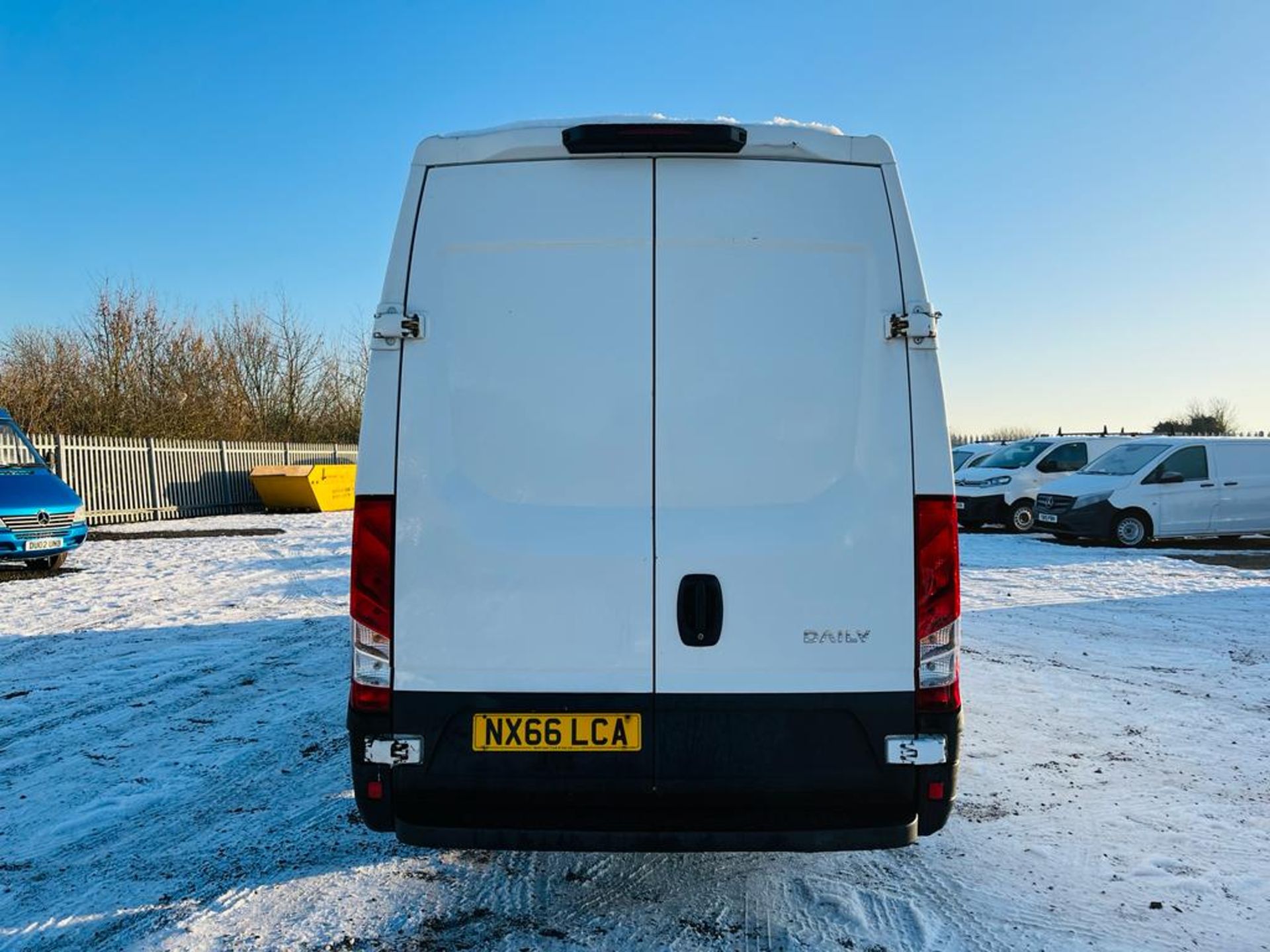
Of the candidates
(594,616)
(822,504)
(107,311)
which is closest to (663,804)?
(594,616)

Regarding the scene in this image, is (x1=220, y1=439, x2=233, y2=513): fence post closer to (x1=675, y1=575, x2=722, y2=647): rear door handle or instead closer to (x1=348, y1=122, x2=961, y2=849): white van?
A: (x1=348, y1=122, x2=961, y2=849): white van

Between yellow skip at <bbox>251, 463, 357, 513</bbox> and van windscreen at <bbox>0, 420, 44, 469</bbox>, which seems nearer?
van windscreen at <bbox>0, 420, 44, 469</bbox>

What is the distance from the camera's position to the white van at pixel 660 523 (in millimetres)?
2527

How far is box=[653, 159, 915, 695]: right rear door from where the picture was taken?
2.53 meters

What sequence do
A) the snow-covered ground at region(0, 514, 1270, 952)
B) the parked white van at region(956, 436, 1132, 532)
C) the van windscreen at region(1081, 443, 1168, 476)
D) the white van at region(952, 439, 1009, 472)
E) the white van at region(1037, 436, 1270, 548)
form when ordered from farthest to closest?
1. the white van at region(952, 439, 1009, 472)
2. the parked white van at region(956, 436, 1132, 532)
3. the van windscreen at region(1081, 443, 1168, 476)
4. the white van at region(1037, 436, 1270, 548)
5. the snow-covered ground at region(0, 514, 1270, 952)

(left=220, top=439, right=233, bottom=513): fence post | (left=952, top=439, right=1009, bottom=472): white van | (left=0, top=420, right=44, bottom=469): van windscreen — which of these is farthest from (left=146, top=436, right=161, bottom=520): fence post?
(left=952, top=439, right=1009, bottom=472): white van

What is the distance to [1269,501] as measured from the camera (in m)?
13.9

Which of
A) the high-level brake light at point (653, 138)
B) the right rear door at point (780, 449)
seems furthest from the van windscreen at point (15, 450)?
the right rear door at point (780, 449)

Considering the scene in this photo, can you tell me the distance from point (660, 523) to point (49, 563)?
40.7ft

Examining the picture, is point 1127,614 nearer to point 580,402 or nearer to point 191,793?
point 580,402

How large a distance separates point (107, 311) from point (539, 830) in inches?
1217

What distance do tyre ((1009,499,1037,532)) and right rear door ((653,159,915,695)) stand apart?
1584 centimetres

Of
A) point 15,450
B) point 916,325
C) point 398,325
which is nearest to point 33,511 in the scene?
point 15,450

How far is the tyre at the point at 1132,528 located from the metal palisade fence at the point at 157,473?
67.7 feet
